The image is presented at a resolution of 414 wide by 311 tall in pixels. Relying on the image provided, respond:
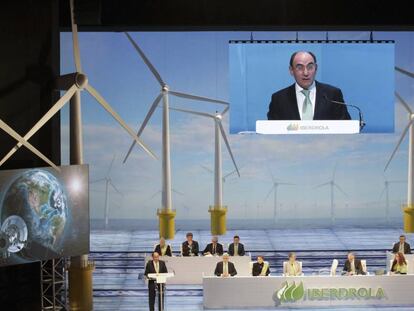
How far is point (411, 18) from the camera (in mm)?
14734

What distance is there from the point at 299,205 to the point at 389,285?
4.50 metres

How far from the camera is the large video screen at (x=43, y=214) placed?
1211cm

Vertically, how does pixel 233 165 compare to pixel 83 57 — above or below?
below

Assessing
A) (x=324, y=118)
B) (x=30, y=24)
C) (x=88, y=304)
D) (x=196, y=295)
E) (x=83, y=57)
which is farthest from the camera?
(x=83, y=57)

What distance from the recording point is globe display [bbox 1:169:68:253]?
12.2 m

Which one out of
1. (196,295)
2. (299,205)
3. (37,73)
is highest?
(37,73)

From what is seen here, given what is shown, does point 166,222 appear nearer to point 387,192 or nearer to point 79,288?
point 79,288

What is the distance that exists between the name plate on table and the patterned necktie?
0.34ft

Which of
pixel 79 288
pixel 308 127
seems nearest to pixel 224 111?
pixel 308 127

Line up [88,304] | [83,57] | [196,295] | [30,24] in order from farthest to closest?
[83,57], [196,295], [88,304], [30,24]

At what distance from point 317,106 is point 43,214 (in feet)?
20.5

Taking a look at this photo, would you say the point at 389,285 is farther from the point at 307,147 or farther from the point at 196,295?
the point at 307,147

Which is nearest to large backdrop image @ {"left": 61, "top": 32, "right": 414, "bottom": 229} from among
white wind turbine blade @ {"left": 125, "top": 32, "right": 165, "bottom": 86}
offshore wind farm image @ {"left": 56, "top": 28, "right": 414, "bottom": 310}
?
offshore wind farm image @ {"left": 56, "top": 28, "right": 414, "bottom": 310}

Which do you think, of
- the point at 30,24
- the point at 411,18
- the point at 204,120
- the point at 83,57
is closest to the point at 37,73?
the point at 30,24
